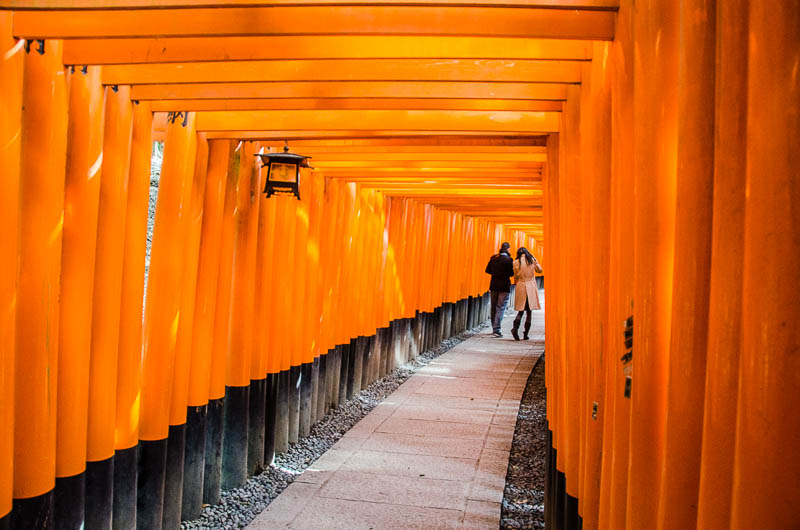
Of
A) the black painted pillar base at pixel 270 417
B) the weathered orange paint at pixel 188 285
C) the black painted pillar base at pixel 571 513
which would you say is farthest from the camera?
the black painted pillar base at pixel 270 417

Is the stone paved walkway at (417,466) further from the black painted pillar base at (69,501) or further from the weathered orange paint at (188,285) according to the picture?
the black painted pillar base at (69,501)

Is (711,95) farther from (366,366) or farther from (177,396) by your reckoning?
(366,366)

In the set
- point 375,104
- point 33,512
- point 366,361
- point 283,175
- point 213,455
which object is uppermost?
point 375,104

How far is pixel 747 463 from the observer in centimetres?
122

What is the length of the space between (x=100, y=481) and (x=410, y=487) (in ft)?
8.64

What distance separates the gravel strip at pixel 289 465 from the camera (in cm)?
493

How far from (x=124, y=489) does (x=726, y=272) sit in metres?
3.72

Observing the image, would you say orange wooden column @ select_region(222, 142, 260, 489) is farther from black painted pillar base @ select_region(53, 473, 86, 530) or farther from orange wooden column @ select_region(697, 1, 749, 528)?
orange wooden column @ select_region(697, 1, 749, 528)

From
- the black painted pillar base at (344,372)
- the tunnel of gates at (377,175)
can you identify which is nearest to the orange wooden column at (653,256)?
the tunnel of gates at (377,175)

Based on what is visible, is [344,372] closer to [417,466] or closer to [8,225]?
[417,466]

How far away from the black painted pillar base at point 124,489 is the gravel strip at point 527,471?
2496mm

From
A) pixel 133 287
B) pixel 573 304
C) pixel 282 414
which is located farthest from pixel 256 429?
pixel 573 304

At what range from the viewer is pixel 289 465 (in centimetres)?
625

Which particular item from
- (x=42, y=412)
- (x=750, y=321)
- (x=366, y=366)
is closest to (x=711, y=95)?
(x=750, y=321)
